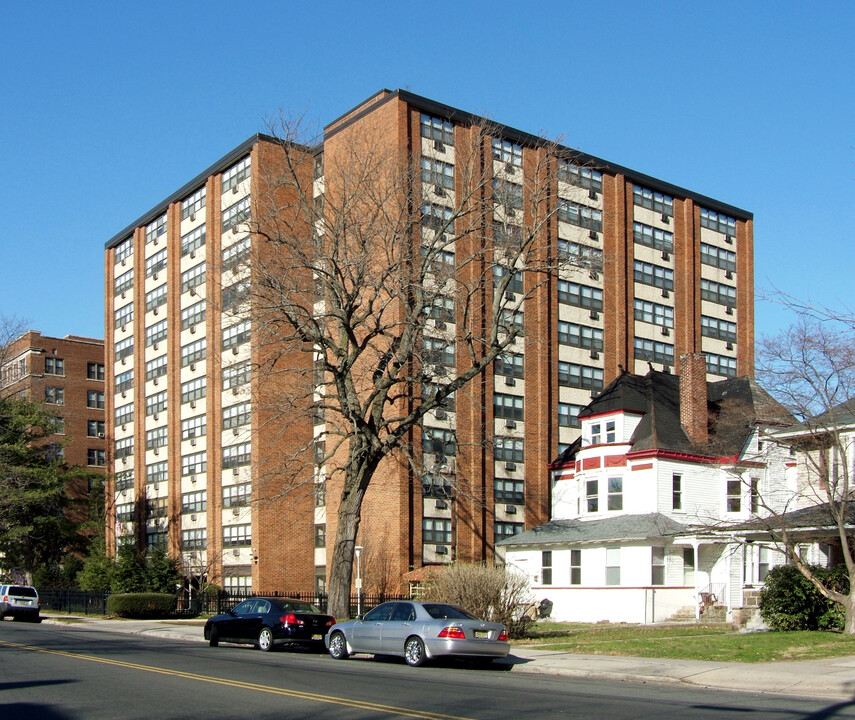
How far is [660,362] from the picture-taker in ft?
186

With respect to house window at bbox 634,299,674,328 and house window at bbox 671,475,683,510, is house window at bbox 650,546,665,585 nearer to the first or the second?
house window at bbox 671,475,683,510

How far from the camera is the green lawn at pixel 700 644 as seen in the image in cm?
2048

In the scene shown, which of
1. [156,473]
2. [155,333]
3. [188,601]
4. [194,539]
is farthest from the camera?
[155,333]

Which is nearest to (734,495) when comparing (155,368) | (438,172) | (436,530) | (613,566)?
(613,566)

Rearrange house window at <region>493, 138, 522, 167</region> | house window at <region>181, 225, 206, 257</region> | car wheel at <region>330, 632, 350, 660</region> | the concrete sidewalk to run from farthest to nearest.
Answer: house window at <region>181, 225, 206, 257</region>
house window at <region>493, 138, 522, 167</region>
car wheel at <region>330, 632, 350, 660</region>
the concrete sidewalk

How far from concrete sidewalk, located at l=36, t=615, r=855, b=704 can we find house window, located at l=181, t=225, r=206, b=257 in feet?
131

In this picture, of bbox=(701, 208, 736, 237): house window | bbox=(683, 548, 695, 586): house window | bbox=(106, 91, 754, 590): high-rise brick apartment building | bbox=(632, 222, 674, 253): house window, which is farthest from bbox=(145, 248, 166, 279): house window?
bbox=(683, 548, 695, 586): house window

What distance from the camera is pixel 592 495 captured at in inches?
1673

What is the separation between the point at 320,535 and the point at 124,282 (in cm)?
2653

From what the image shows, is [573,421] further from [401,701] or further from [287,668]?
[401,701]

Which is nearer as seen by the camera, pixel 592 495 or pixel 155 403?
pixel 592 495

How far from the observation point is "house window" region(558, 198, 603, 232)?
53062 mm

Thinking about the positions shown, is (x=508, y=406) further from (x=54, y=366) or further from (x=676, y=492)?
(x=54, y=366)

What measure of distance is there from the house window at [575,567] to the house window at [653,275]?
20.5m
